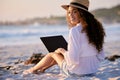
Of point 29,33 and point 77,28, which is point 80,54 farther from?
point 29,33

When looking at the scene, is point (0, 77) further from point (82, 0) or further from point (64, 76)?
point (82, 0)

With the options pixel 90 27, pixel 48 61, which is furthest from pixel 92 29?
pixel 48 61

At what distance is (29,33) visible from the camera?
6.47 feet

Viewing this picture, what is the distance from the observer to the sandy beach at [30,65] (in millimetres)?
1734

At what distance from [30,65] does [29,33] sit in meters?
0.24

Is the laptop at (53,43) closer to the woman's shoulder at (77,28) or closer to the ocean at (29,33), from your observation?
the ocean at (29,33)

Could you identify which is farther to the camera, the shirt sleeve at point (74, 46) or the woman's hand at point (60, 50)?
the woman's hand at point (60, 50)

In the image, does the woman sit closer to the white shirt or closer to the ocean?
the white shirt

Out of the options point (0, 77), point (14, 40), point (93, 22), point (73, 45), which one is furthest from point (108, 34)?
point (0, 77)

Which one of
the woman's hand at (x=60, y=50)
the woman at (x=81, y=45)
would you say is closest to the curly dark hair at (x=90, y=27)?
the woman at (x=81, y=45)

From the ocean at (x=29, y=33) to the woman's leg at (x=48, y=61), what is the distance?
0.15 metres

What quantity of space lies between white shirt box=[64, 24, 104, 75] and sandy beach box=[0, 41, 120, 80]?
0.06 m

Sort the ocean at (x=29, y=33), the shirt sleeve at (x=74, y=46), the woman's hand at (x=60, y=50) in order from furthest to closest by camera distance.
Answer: the ocean at (x=29, y=33) < the woman's hand at (x=60, y=50) < the shirt sleeve at (x=74, y=46)

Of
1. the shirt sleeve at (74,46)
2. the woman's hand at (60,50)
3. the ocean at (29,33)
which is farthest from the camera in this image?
the ocean at (29,33)
